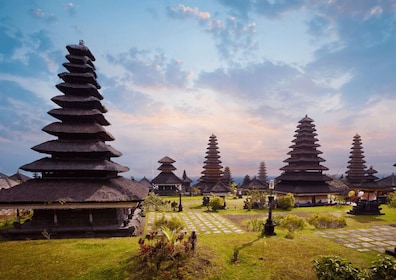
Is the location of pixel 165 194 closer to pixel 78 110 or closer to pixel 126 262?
pixel 78 110

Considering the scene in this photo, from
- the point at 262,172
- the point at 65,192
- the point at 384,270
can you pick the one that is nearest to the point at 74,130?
the point at 65,192

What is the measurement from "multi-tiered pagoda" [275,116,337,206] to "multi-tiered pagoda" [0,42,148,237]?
83.9 ft

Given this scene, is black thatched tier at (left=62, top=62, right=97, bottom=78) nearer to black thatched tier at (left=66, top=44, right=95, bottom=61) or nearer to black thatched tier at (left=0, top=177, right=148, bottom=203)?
black thatched tier at (left=66, top=44, right=95, bottom=61)

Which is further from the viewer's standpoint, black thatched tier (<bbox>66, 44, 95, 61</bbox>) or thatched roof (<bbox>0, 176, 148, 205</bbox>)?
black thatched tier (<bbox>66, 44, 95, 61</bbox>)

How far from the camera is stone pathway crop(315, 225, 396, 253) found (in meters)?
12.0

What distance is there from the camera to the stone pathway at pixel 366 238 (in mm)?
12023

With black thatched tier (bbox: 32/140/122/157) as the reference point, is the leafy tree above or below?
below

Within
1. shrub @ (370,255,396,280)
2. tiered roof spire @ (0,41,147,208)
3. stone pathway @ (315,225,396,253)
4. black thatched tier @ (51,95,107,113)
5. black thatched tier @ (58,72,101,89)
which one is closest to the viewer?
shrub @ (370,255,396,280)

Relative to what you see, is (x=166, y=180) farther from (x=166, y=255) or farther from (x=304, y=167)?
(x=166, y=255)

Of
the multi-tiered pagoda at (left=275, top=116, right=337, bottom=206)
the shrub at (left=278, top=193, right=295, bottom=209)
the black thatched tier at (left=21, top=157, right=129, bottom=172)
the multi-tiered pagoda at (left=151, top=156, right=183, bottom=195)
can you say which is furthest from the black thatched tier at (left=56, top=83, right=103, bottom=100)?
the multi-tiered pagoda at (left=151, top=156, right=183, bottom=195)

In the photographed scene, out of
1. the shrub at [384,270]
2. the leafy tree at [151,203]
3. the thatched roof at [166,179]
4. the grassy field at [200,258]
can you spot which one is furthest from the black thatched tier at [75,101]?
the thatched roof at [166,179]

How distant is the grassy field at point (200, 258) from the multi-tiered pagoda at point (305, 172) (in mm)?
22349

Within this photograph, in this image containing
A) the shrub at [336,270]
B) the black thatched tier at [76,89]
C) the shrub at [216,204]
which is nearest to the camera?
the shrub at [336,270]

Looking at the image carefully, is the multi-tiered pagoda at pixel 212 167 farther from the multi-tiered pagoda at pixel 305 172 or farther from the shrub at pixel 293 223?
the shrub at pixel 293 223
